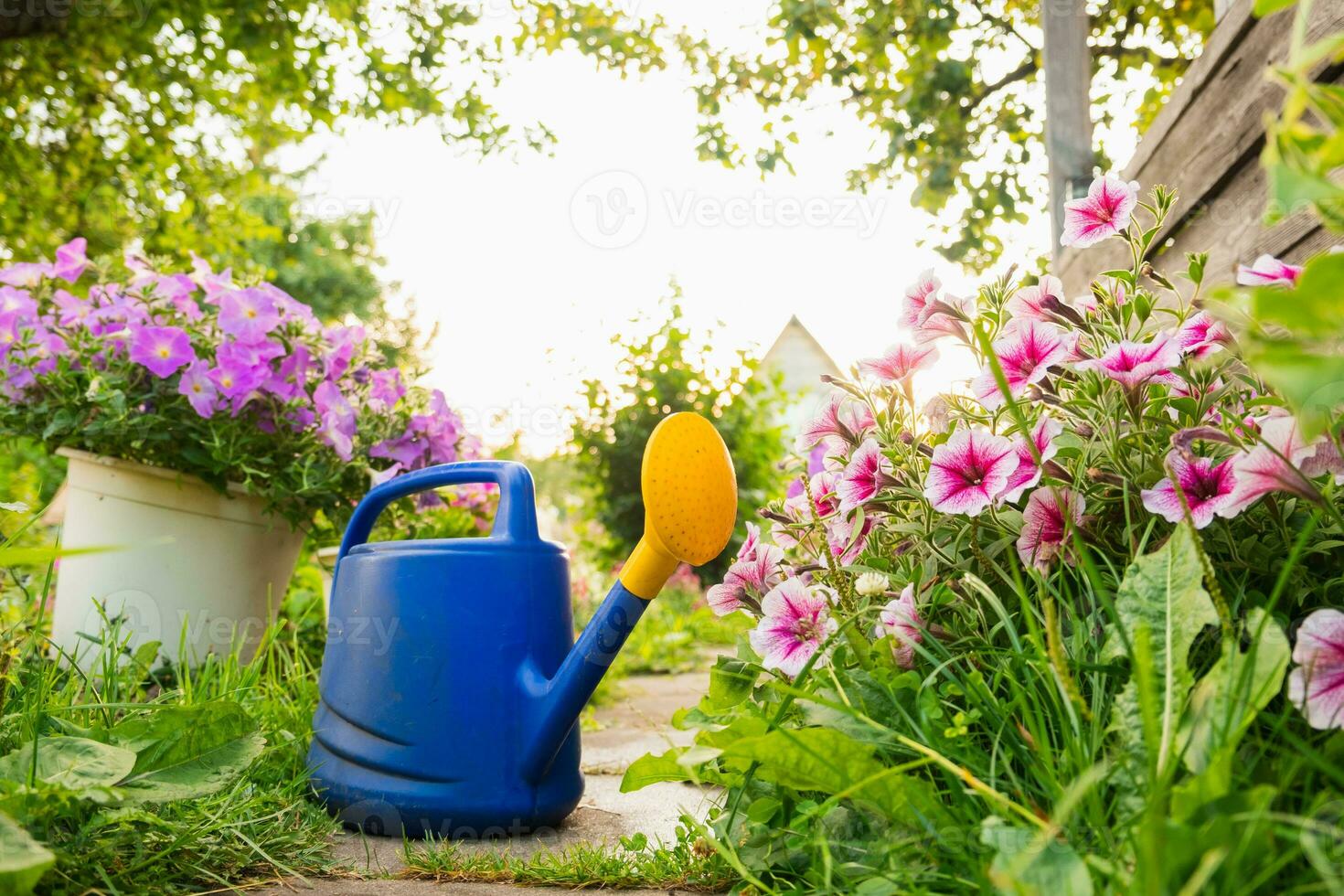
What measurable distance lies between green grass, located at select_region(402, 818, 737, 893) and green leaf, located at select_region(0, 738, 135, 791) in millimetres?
351

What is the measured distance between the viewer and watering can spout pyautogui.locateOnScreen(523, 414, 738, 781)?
125 cm

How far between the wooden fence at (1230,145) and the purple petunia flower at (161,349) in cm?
196

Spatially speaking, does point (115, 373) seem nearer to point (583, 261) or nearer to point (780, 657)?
point (780, 657)

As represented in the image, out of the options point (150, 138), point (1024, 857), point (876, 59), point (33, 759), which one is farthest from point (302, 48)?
point (1024, 857)

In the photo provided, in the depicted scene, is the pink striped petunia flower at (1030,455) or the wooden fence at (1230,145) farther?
the wooden fence at (1230,145)

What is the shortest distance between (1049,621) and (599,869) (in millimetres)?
668

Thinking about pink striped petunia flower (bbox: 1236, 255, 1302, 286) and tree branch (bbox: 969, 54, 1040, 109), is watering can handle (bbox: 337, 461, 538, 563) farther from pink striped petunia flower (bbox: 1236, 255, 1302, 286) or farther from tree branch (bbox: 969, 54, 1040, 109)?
tree branch (bbox: 969, 54, 1040, 109)

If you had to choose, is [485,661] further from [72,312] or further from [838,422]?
[72,312]

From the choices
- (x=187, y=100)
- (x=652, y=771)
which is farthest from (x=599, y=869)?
(x=187, y=100)

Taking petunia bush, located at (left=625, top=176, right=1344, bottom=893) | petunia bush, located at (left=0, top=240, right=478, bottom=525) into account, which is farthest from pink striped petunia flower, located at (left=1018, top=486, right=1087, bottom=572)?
petunia bush, located at (left=0, top=240, right=478, bottom=525)

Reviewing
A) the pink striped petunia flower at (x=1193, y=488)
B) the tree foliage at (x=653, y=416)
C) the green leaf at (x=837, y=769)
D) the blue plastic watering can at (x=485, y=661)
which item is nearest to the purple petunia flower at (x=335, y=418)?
the blue plastic watering can at (x=485, y=661)

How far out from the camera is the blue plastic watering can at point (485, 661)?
128cm

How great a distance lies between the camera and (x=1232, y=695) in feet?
2.16

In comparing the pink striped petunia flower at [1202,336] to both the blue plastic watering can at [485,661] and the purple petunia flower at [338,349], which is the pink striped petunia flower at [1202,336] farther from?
the purple petunia flower at [338,349]
